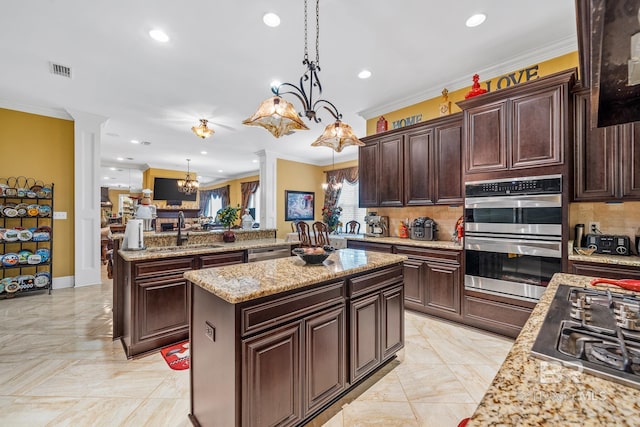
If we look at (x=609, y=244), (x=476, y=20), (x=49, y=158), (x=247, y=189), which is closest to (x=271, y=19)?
(x=476, y=20)

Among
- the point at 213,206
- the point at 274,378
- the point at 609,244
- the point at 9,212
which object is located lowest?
the point at 274,378

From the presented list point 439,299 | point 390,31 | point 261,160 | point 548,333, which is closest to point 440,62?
point 390,31

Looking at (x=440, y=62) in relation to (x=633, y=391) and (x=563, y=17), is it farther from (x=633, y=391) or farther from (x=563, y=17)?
(x=633, y=391)

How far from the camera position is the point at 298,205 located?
8.12m

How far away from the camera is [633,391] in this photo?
1.94 feet

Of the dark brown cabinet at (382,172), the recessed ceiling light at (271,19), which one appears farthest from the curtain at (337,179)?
the recessed ceiling light at (271,19)

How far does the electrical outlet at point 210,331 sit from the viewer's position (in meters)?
1.46

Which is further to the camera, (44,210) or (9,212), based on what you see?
(44,210)

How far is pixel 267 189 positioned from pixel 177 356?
16.9ft

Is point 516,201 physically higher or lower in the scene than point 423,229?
higher

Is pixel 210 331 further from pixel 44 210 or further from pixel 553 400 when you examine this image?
pixel 44 210

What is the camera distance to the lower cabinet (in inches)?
52.4

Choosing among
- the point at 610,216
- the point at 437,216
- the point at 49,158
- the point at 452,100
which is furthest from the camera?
the point at 49,158

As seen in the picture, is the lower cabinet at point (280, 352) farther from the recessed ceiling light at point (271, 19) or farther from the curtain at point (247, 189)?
the curtain at point (247, 189)
